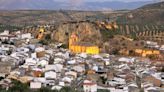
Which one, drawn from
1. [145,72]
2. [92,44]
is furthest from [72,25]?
[145,72]

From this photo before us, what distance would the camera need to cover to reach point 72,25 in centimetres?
7862

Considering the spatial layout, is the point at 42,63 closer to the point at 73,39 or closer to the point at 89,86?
the point at 89,86

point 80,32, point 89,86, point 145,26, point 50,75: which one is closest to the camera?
point 89,86

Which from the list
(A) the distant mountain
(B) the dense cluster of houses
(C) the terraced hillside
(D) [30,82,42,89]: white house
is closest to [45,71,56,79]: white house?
(B) the dense cluster of houses

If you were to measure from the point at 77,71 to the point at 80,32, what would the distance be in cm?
2908

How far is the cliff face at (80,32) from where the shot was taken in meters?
74.2

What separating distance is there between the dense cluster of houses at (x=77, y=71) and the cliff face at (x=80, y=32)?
44.6 feet

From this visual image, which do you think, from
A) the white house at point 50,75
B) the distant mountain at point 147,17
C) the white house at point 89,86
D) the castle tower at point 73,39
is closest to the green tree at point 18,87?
the white house at point 89,86

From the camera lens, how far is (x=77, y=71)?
156 ft

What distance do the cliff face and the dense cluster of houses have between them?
13601 millimetres

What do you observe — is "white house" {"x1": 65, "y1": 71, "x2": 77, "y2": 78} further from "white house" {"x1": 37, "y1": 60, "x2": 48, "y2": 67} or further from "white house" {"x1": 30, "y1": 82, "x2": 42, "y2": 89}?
"white house" {"x1": 30, "y1": 82, "x2": 42, "y2": 89}

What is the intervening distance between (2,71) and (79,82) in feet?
25.0

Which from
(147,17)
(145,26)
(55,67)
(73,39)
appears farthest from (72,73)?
(147,17)

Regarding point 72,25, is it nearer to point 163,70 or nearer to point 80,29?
point 80,29
